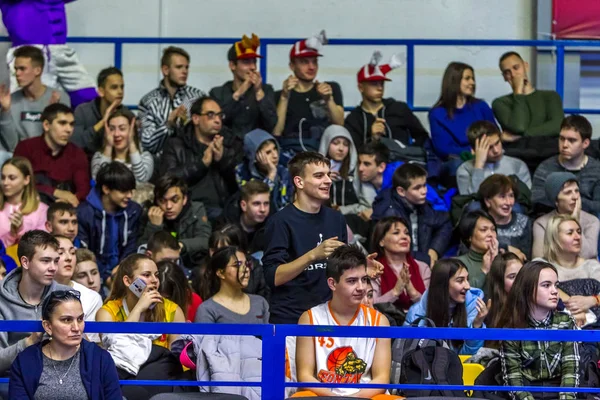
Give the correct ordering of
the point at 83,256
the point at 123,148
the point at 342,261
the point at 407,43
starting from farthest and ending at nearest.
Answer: the point at 407,43 → the point at 123,148 → the point at 83,256 → the point at 342,261

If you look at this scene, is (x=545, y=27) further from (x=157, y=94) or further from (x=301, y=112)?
(x=157, y=94)

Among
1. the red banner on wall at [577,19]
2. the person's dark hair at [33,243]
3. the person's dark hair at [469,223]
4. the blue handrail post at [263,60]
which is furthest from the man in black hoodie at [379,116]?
the person's dark hair at [33,243]

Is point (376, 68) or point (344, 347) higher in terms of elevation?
point (376, 68)

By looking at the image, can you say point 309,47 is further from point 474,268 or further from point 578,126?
point 474,268

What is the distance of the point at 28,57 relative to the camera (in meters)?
10.5

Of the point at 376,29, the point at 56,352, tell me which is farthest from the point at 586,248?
the point at 56,352

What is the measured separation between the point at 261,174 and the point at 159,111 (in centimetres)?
128

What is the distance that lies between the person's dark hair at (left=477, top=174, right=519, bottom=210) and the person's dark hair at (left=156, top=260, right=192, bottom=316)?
8.50ft

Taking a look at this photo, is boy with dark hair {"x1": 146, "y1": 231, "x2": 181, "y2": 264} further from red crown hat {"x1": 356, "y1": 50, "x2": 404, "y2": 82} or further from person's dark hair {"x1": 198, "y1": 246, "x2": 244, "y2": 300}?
red crown hat {"x1": 356, "y1": 50, "x2": 404, "y2": 82}

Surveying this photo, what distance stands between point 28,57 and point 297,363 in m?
4.72

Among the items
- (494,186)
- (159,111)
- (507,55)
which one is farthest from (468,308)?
(159,111)

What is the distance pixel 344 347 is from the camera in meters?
6.93

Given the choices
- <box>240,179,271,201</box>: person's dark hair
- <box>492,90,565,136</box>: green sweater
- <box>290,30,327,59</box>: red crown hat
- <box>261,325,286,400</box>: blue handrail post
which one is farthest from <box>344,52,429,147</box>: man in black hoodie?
<box>261,325,286,400</box>: blue handrail post

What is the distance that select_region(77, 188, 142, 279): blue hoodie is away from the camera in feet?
30.8
